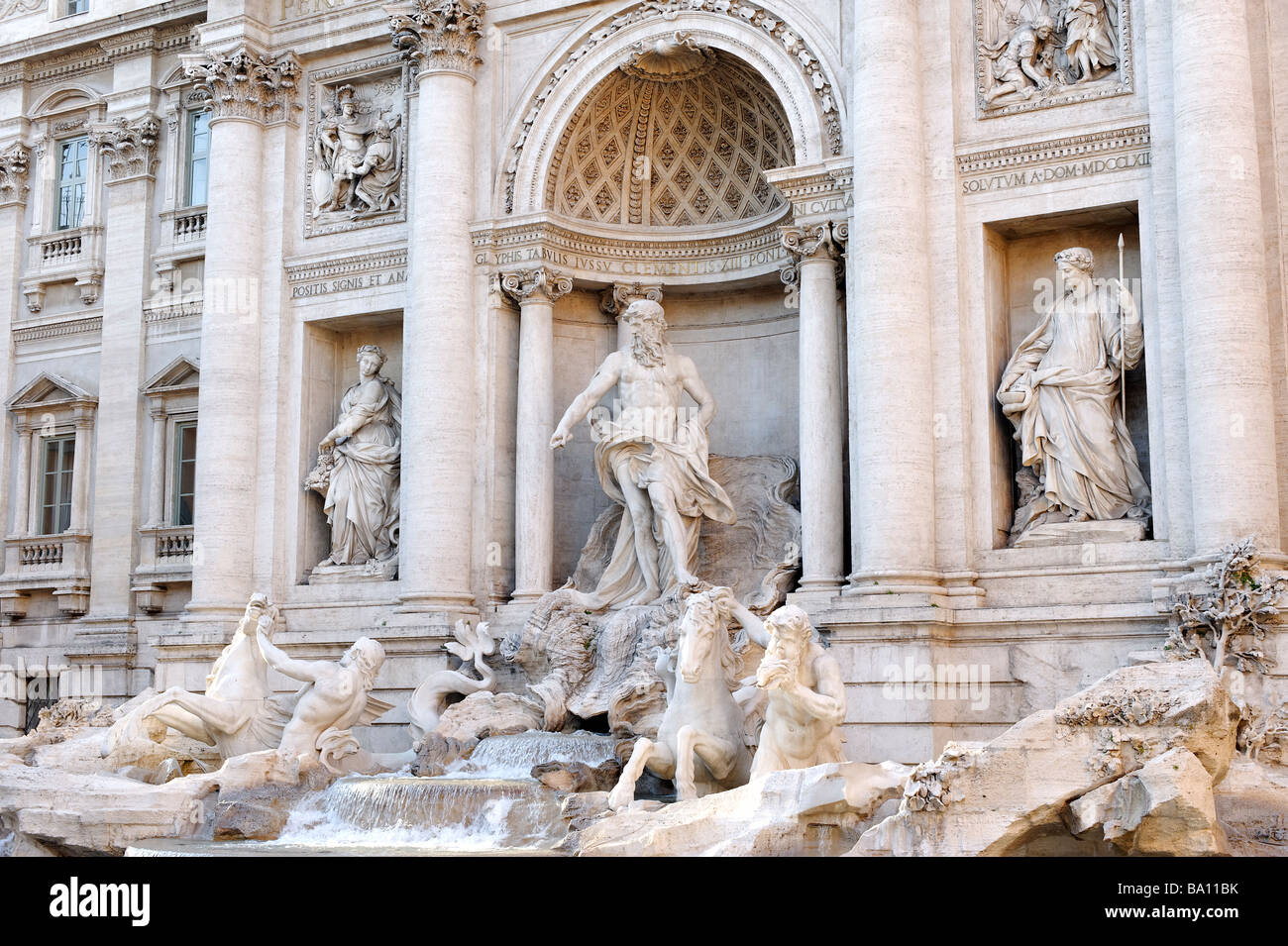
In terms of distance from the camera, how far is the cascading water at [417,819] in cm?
1363

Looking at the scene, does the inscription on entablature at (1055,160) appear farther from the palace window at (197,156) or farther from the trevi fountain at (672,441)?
the palace window at (197,156)

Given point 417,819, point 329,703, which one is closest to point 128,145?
point 329,703

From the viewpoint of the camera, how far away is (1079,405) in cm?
1644

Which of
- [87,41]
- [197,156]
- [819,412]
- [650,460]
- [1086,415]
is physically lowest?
[650,460]

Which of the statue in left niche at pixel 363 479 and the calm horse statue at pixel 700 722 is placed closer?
the calm horse statue at pixel 700 722

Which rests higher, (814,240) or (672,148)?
(672,148)

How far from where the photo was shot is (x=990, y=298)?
56.9 feet

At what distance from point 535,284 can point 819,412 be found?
4.22 m

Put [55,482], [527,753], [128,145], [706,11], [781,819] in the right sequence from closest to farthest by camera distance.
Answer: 1. [781,819]
2. [527,753]
3. [706,11]
4. [128,145]
5. [55,482]

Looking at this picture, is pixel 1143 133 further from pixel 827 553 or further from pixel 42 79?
pixel 42 79

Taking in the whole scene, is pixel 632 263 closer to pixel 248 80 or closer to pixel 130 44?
pixel 248 80

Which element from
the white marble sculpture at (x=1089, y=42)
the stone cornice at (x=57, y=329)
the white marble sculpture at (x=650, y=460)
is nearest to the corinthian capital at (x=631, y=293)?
the white marble sculpture at (x=650, y=460)

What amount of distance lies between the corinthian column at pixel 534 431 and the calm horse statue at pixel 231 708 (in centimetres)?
326

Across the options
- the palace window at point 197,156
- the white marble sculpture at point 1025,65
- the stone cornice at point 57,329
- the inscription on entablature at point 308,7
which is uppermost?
the inscription on entablature at point 308,7
